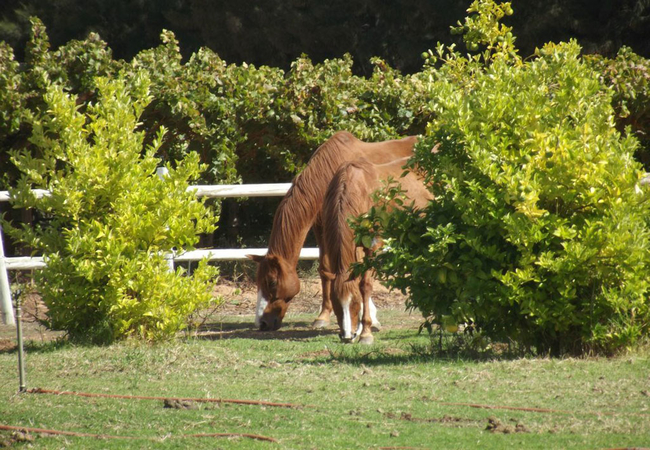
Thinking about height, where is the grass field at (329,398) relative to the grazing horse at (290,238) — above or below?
below

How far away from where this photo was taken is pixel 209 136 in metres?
12.1

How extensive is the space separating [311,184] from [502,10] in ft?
8.67

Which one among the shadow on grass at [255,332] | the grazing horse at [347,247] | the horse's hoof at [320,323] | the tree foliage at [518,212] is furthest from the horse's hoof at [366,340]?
the horse's hoof at [320,323]

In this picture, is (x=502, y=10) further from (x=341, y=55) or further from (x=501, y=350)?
(x=341, y=55)

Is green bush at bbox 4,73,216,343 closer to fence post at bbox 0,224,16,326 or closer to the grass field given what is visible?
the grass field

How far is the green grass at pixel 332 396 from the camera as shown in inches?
166

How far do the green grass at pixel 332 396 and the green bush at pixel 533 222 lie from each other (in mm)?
342

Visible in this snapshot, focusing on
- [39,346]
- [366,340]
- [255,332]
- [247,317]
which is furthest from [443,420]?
[247,317]

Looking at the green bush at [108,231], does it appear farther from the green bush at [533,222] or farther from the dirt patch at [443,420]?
the dirt patch at [443,420]

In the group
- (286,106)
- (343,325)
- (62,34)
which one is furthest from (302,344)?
(62,34)

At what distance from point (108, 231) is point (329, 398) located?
2.77 m

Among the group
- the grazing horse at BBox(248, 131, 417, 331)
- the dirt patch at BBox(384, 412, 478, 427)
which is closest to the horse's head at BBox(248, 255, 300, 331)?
the grazing horse at BBox(248, 131, 417, 331)

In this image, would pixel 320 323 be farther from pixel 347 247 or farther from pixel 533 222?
pixel 533 222

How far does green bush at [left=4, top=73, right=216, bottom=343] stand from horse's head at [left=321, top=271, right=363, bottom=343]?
3.67 feet
